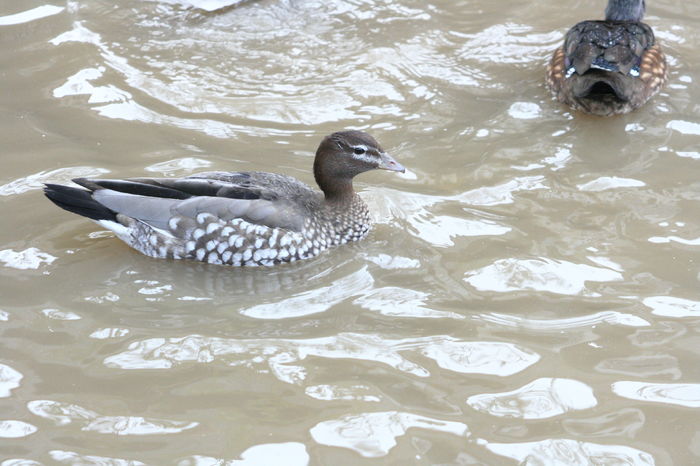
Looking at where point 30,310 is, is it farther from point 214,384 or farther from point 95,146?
point 95,146

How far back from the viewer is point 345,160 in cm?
725

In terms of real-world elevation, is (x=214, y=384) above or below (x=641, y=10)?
below

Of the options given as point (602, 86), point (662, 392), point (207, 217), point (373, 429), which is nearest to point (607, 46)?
point (602, 86)

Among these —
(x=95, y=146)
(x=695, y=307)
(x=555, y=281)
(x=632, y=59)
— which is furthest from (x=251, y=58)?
(x=695, y=307)

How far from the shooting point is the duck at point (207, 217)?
688cm

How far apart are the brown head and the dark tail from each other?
1.60m

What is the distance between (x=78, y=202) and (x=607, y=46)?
501 centimetres

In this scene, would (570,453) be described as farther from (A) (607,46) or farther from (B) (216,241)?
(A) (607,46)

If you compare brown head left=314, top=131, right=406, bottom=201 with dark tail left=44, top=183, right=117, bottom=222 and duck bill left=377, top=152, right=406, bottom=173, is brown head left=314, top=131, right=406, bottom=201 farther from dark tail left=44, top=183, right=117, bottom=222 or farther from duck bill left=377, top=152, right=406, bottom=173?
dark tail left=44, top=183, right=117, bottom=222

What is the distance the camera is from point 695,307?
617 centimetres

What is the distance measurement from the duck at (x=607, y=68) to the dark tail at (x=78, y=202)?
4.41 m

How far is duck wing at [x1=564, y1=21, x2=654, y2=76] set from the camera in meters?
8.79

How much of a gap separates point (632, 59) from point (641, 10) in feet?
3.76

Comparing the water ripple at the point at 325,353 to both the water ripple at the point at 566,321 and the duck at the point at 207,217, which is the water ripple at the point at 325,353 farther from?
the duck at the point at 207,217
